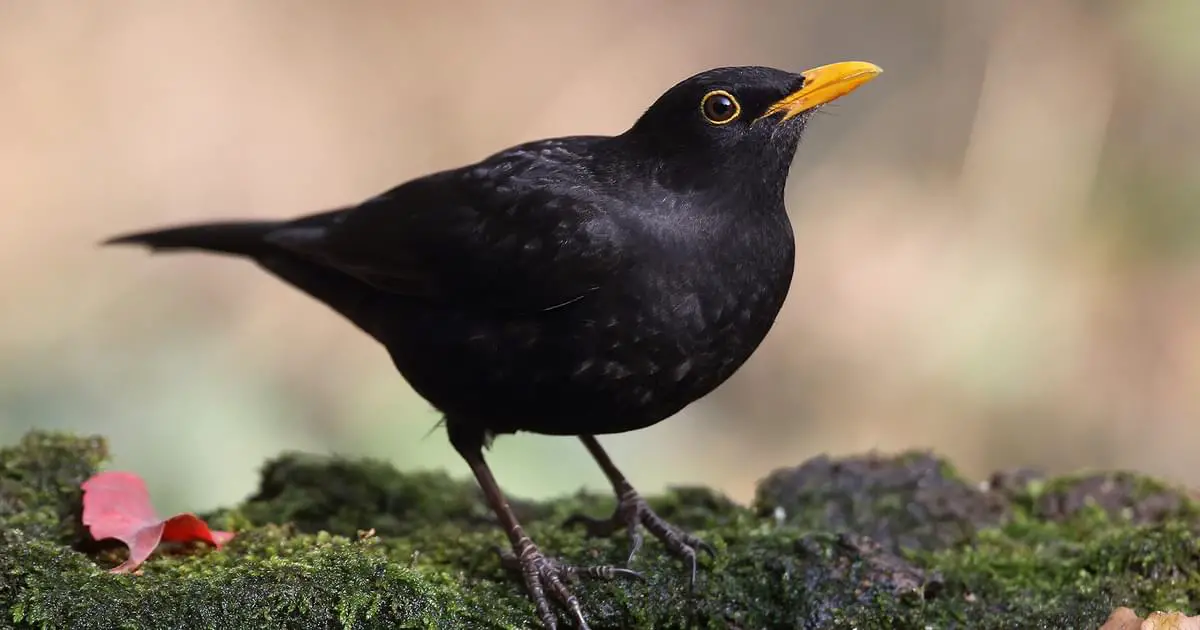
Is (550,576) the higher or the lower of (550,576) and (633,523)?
the lower

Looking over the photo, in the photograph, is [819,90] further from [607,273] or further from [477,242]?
[477,242]

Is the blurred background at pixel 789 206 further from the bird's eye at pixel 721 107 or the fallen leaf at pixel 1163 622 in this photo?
the fallen leaf at pixel 1163 622

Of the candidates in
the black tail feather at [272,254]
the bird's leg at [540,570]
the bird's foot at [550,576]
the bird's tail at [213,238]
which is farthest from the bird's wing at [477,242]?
the bird's foot at [550,576]

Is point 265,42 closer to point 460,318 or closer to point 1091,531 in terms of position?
point 460,318

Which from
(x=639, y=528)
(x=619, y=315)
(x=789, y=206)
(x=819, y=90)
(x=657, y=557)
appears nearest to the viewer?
(x=619, y=315)

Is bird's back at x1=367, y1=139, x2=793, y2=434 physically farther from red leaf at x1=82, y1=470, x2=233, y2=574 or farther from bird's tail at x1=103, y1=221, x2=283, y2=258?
bird's tail at x1=103, y1=221, x2=283, y2=258

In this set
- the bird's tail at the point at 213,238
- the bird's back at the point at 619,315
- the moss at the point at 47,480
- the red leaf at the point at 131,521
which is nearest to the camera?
the bird's back at the point at 619,315

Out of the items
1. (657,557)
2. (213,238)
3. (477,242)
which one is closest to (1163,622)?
(657,557)
